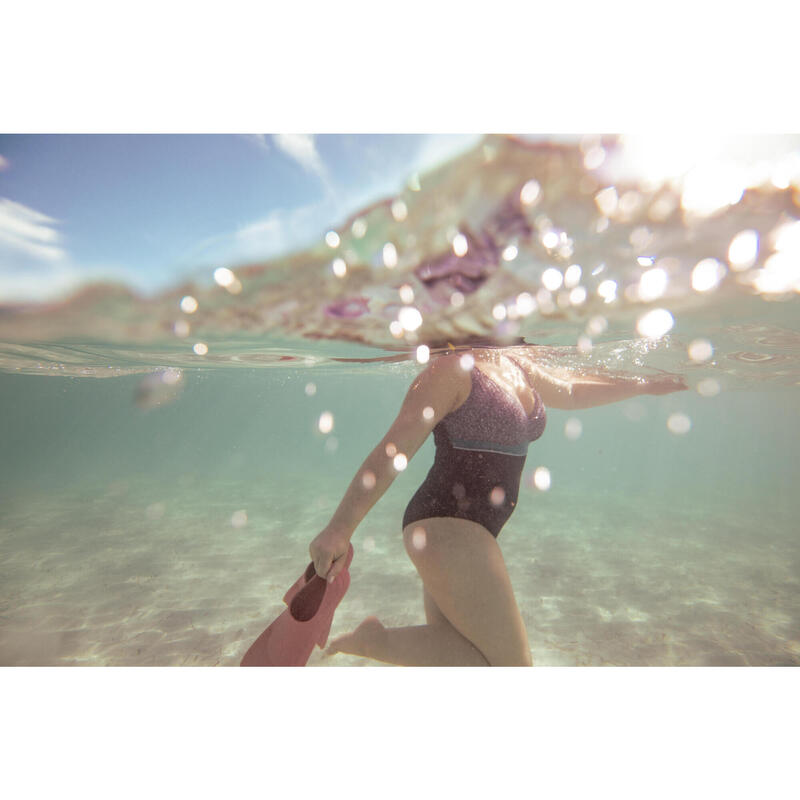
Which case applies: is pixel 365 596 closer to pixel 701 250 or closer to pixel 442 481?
pixel 442 481

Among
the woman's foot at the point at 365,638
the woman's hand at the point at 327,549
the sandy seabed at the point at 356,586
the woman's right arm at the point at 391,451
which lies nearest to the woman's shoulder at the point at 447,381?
the woman's right arm at the point at 391,451

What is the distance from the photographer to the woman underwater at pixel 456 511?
2.27 metres

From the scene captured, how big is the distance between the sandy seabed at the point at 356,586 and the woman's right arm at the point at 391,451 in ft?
12.6

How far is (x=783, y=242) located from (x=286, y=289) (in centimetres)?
602

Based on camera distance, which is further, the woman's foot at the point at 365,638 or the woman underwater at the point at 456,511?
the woman's foot at the point at 365,638

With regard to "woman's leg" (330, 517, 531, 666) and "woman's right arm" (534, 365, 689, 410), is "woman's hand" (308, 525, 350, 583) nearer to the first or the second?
"woman's leg" (330, 517, 531, 666)

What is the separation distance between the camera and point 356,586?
27.0 ft

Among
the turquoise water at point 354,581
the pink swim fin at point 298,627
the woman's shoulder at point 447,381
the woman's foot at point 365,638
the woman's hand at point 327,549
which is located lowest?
the turquoise water at point 354,581

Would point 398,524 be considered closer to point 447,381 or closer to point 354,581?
point 354,581

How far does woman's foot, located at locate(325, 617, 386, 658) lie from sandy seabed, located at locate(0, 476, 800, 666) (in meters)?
2.74

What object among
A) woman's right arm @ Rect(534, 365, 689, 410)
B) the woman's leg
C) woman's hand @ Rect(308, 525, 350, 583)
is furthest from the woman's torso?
woman's right arm @ Rect(534, 365, 689, 410)

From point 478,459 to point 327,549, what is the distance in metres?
1.11

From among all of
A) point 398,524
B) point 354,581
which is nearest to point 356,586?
point 354,581

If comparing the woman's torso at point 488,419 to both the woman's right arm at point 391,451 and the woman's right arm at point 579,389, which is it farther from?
the woman's right arm at point 579,389
